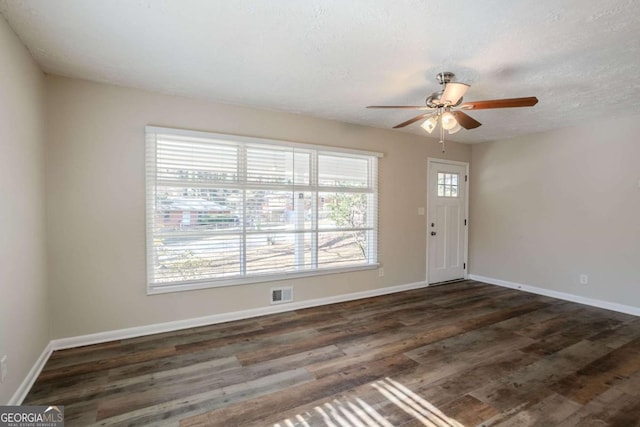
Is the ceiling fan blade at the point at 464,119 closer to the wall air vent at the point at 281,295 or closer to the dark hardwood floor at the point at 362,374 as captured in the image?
the dark hardwood floor at the point at 362,374

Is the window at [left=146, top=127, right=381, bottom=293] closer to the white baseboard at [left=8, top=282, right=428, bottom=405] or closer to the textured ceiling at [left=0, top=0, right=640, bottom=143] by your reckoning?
the white baseboard at [left=8, top=282, right=428, bottom=405]

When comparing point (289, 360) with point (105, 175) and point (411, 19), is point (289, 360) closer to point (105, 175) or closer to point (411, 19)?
point (105, 175)

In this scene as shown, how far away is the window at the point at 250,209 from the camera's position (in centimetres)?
320

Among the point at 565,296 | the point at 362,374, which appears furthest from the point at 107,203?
the point at 565,296

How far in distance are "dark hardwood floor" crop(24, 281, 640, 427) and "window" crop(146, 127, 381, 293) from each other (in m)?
0.68

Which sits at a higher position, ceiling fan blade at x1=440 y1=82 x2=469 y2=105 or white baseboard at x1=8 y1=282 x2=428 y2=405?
ceiling fan blade at x1=440 y1=82 x2=469 y2=105

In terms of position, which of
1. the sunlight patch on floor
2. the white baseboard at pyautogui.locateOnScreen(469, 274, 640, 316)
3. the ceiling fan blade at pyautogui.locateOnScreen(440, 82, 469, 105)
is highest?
the ceiling fan blade at pyautogui.locateOnScreen(440, 82, 469, 105)

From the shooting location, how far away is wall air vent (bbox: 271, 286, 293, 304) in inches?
150

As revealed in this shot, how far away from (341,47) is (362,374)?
8.22 feet

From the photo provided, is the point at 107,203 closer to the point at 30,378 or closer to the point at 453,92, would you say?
the point at 30,378

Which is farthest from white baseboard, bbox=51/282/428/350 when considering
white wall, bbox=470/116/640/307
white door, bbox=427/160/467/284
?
white wall, bbox=470/116/640/307

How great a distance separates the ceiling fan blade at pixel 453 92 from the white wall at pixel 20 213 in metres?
2.93

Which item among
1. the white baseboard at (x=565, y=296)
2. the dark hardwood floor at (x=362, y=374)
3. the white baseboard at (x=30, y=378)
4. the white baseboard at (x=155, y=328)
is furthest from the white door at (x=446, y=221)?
the white baseboard at (x=30, y=378)

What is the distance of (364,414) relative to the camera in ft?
6.54
